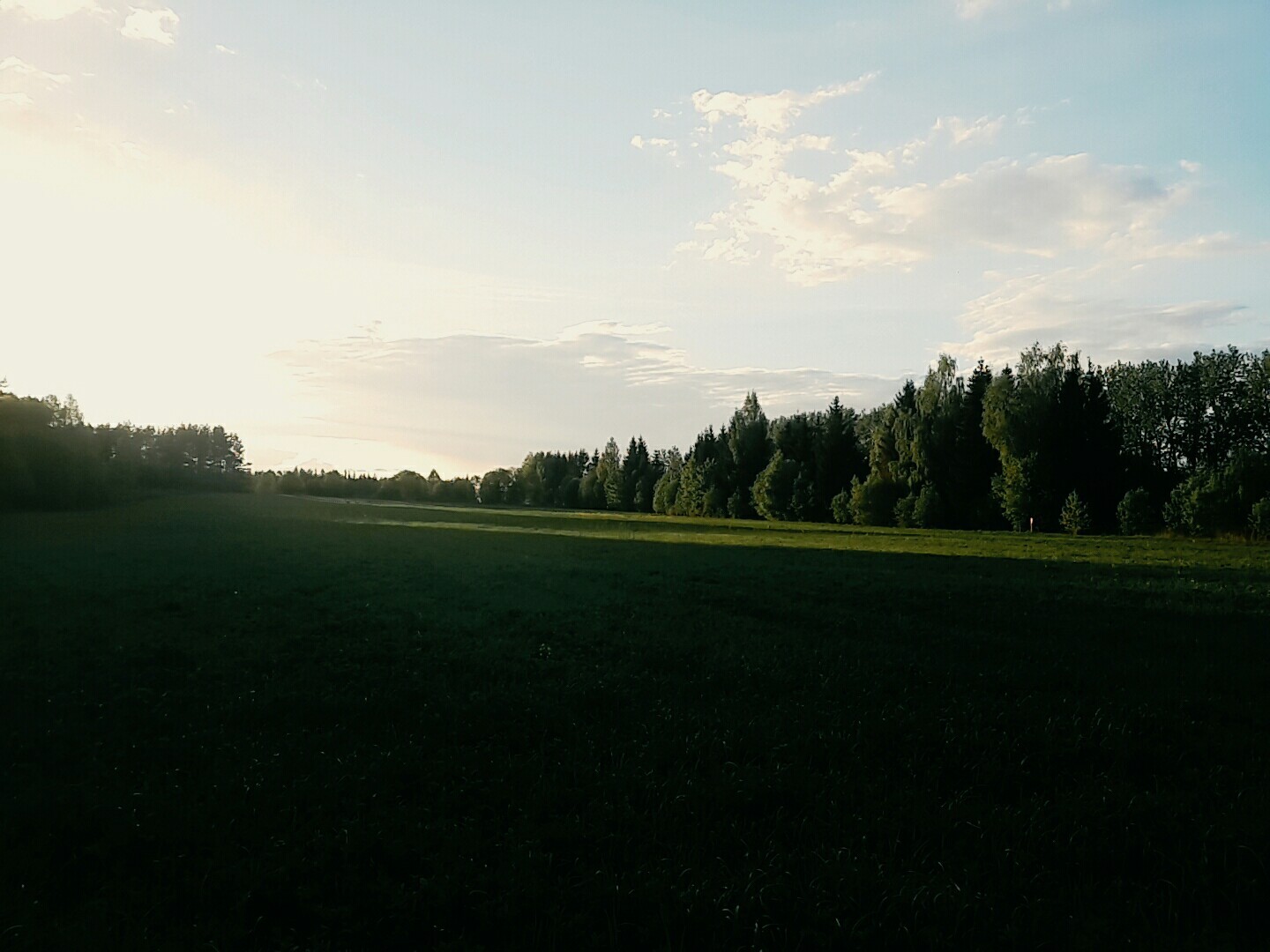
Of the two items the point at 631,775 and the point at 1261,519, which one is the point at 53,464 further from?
the point at 1261,519

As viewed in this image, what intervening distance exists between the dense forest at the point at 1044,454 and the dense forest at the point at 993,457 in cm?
16

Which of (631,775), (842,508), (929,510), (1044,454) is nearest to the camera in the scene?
(631,775)

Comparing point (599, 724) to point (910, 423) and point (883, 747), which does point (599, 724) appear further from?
point (910, 423)

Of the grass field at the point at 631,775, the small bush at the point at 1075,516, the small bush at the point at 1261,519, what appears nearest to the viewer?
the grass field at the point at 631,775

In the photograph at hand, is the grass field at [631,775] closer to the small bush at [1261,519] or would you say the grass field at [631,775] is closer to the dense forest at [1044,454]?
the small bush at [1261,519]

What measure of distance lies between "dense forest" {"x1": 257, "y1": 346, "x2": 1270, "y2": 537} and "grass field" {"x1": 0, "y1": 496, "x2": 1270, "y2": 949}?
4721 centimetres

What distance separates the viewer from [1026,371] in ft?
282

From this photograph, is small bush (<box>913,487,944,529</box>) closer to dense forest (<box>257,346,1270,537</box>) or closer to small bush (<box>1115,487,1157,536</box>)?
dense forest (<box>257,346,1270,537</box>)

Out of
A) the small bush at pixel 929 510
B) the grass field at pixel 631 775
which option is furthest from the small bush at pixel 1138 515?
the grass field at pixel 631 775

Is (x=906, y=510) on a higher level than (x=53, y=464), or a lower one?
lower

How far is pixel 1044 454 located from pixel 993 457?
11313 mm

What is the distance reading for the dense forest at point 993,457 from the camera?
63406 millimetres

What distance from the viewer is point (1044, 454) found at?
78.8 m

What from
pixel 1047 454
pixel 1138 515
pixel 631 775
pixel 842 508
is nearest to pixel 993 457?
pixel 1047 454
